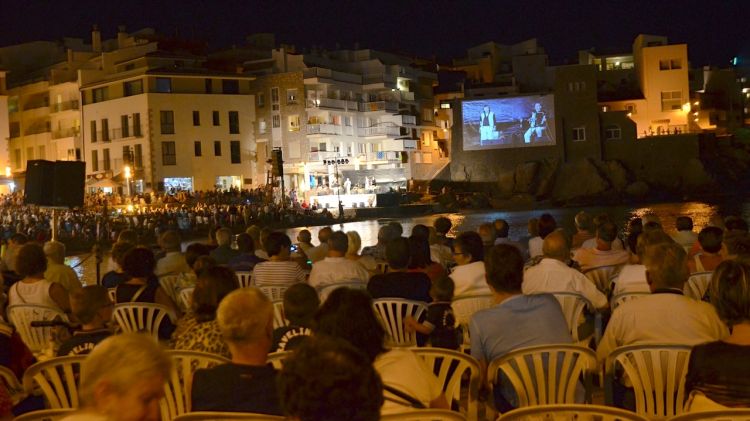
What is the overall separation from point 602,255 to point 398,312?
2.65 meters

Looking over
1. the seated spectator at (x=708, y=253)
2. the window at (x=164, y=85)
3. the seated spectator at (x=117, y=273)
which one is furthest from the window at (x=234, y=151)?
the seated spectator at (x=708, y=253)

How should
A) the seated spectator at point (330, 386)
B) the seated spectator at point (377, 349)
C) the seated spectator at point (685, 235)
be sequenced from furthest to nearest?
1. the seated spectator at point (685, 235)
2. the seated spectator at point (377, 349)
3. the seated spectator at point (330, 386)

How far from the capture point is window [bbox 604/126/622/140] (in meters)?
56.3

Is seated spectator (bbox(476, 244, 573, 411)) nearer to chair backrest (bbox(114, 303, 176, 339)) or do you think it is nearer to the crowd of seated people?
the crowd of seated people

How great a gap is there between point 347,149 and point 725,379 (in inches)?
2141

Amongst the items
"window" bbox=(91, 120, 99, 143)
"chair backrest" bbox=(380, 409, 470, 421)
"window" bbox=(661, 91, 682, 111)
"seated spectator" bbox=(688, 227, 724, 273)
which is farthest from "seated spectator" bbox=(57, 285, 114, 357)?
"window" bbox=(661, 91, 682, 111)

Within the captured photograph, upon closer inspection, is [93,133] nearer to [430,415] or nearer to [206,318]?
[206,318]

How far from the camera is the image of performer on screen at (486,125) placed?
5666cm

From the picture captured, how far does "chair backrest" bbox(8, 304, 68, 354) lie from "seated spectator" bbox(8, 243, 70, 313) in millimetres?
62

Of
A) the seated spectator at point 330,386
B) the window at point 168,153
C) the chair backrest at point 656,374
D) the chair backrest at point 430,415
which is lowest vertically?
the chair backrest at point 656,374

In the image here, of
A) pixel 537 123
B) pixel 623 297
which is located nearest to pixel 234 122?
pixel 537 123

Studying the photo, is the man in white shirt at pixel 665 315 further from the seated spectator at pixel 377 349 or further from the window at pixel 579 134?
the window at pixel 579 134

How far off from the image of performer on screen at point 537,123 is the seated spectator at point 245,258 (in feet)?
162

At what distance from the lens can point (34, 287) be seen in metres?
6.08
